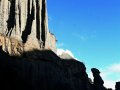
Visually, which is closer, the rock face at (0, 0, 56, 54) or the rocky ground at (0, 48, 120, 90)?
the rocky ground at (0, 48, 120, 90)

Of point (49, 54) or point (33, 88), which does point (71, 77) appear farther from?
point (33, 88)

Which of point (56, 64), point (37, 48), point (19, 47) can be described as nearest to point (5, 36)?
point (19, 47)

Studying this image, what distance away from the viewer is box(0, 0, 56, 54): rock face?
505 feet

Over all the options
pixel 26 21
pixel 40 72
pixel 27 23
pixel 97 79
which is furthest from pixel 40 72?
pixel 97 79

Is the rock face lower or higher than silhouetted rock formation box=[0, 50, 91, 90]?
higher

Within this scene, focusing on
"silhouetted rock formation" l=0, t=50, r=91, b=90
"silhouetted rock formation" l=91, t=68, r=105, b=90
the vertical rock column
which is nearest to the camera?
"silhouetted rock formation" l=0, t=50, r=91, b=90

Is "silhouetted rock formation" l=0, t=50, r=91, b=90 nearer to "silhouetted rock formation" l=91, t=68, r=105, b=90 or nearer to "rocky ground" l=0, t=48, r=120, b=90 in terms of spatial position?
"rocky ground" l=0, t=48, r=120, b=90

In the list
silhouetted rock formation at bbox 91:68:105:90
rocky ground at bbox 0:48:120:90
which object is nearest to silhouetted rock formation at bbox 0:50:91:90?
rocky ground at bbox 0:48:120:90

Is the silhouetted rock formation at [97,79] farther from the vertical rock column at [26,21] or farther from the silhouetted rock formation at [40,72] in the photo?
the vertical rock column at [26,21]

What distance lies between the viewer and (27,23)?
168250 millimetres

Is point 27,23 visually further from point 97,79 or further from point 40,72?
point 97,79

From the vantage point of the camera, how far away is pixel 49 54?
160m

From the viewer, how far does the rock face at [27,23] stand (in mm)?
154000

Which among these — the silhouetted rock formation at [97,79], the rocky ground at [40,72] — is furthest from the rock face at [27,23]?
the silhouetted rock formation at [97,79]
